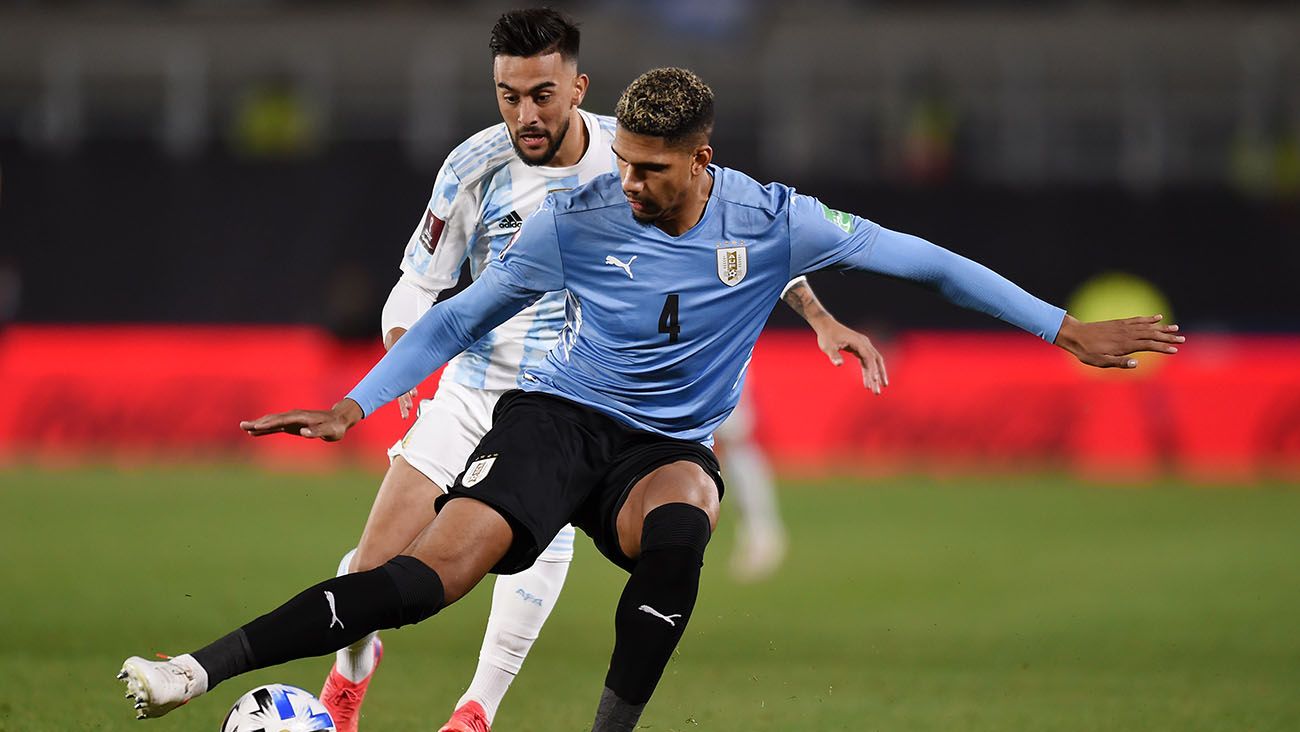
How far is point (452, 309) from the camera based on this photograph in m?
5.22

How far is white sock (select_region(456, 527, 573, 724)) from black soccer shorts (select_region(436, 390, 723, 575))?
80 centimetres

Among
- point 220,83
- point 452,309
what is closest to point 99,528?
point 452,309

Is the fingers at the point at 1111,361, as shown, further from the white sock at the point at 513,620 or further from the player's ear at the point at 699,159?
the white sock at the point at 513,620

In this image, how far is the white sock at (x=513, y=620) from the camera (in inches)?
237

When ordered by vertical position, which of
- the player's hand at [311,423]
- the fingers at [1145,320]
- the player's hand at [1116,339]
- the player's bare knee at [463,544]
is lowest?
the player's bare knee at [463,544]

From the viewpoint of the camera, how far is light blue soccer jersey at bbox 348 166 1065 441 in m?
5.22

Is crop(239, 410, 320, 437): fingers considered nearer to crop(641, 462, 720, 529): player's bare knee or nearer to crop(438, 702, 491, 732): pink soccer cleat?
crop(641, 462, 720, 529): player's bare knee

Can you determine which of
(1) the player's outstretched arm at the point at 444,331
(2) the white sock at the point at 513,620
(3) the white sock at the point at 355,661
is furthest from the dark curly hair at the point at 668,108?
(3) the white sock at the point at 355,661

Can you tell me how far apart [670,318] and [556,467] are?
0.58m

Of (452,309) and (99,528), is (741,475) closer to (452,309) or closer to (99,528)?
(99,528)

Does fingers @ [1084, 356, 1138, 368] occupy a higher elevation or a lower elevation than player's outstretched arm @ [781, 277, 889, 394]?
higher

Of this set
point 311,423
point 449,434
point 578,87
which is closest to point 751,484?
point 449,434

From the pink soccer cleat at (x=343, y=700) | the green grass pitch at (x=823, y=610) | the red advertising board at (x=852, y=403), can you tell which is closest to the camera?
the pink soccer cleat at (x=343, y=700)

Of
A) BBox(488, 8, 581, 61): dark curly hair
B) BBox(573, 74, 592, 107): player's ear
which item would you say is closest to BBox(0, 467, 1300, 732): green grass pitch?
BBox(573, 74, 592, 107): player's ear
